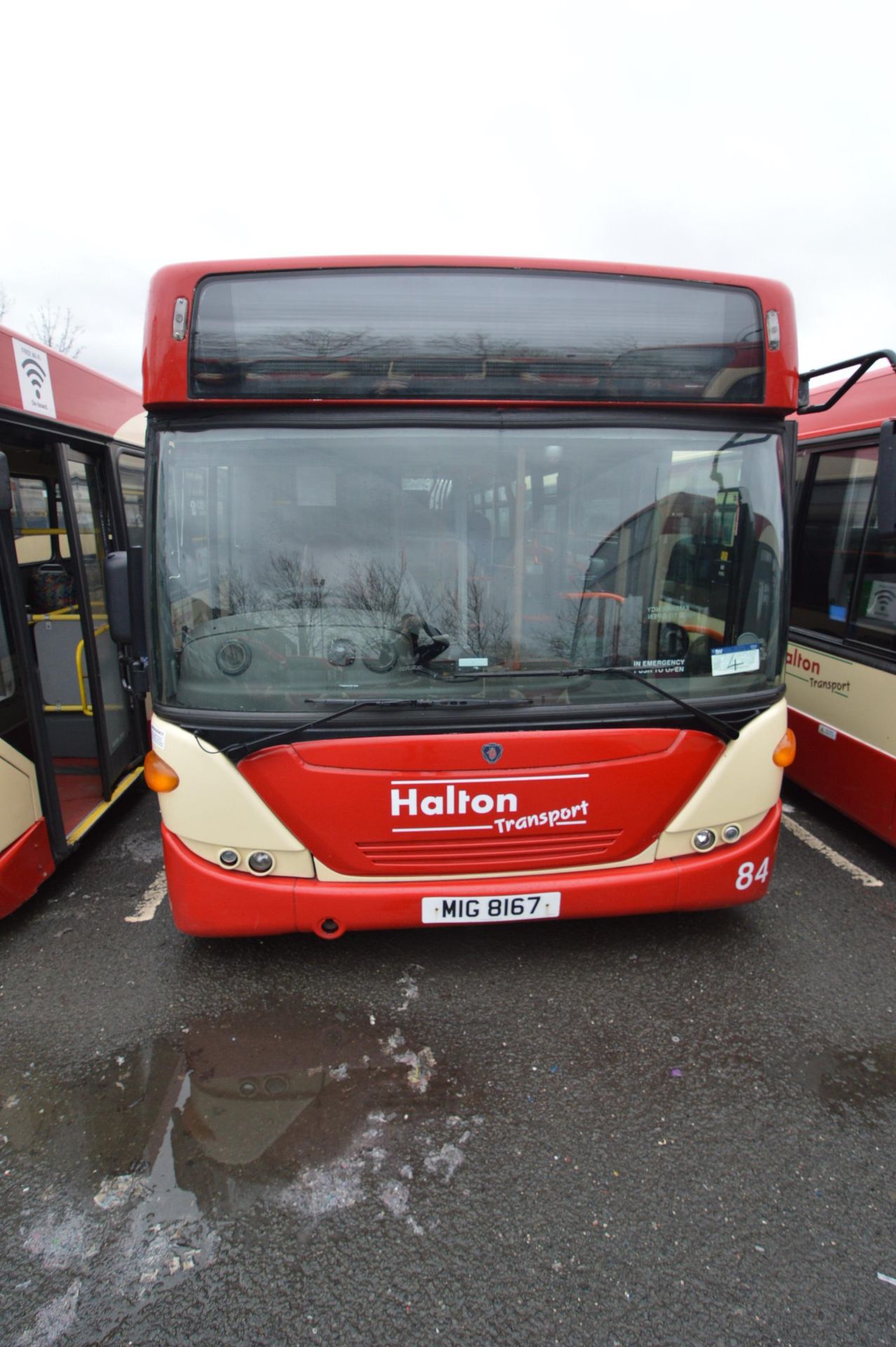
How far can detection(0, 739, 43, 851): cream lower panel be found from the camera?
3447 mm

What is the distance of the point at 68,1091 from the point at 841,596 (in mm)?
4965

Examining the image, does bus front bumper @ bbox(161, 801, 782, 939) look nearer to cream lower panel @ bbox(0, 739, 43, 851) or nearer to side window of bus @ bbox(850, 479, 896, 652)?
cream lower panel @ bbox(0, 739, 43, 851)

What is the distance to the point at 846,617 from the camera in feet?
15.1

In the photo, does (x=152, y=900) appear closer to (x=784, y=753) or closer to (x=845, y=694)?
(x=784, y=753)

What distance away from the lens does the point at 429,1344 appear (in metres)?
1.81

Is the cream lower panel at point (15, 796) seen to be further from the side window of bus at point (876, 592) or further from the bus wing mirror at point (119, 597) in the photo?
the side window of bus at point (876, 592)

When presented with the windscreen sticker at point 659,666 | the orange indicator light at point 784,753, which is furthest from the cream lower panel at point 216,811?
the orange indicator light at point 784,753

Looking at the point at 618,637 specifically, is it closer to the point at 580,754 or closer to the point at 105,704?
the point at 580,754

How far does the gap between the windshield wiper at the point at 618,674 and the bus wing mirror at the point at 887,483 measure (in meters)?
1.03

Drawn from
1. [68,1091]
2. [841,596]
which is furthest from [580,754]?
[841,596]

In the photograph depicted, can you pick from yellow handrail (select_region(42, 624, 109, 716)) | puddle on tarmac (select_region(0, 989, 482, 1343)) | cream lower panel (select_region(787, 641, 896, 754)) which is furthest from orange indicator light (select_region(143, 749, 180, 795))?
cream lower panel (select_region(787, 641, 896, 754))

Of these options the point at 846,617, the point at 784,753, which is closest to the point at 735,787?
the point at 784,753

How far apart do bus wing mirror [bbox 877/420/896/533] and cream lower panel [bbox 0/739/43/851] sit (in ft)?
13.6

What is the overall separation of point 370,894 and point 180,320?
238 cm
